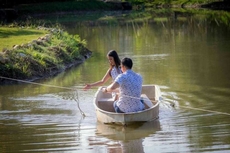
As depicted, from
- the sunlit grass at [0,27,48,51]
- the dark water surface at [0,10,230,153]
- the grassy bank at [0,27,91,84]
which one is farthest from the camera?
the sunlit grass at [0,27,48,51]

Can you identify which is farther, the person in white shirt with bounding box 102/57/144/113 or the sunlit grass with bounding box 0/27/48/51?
the sunlit grass with bounding box 0/27/48/51

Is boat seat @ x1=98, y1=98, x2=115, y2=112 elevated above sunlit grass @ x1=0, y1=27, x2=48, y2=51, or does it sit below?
below

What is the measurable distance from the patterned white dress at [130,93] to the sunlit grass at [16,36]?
11449mm

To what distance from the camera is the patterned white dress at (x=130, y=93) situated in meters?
11.7

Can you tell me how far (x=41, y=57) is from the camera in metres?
20.0

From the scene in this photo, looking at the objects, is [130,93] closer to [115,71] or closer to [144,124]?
[144,124]

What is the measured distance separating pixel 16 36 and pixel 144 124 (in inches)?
622

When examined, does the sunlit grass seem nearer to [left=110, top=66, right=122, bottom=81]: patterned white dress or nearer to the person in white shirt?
[left=110, top=66, right=122, bottom=81]: patterned white dress

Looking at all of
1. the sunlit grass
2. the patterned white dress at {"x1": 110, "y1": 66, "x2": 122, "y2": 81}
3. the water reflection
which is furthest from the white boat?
the sunlit grass

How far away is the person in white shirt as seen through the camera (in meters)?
11.7

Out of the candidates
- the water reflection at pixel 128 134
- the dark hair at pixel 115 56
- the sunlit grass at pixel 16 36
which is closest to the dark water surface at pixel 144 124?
the water reflection at pixel 128 134

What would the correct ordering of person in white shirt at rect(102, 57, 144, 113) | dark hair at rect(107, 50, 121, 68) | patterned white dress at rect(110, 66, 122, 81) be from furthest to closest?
patterned white dress at rect(110, 66, 122, 81) → dark hair at rect(107, 50, 121, 68) → person in white shirt at rect(102, 57, 144, 113)

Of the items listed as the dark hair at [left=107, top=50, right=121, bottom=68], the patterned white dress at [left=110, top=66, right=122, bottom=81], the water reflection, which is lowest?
the water reflection

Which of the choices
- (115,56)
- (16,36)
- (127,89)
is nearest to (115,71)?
(115,56)
